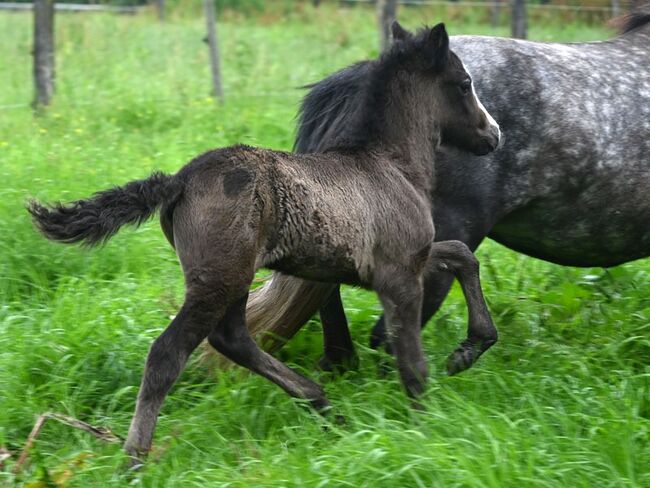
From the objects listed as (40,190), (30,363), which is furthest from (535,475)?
(40,190)

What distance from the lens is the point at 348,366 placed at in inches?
191

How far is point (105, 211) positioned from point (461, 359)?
1.70 m

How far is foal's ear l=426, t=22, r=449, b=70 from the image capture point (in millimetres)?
4367

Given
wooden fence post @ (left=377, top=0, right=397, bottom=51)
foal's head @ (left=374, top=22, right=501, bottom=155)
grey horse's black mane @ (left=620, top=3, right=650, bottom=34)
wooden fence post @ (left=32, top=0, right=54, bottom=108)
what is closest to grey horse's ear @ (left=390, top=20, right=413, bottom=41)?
foal's head @ (left=374, top=22, right=501, bottom=155)

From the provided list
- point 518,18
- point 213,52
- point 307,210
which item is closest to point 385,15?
point 518,18

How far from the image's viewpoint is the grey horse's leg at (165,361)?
12.4 ft

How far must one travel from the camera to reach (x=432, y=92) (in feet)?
14.8

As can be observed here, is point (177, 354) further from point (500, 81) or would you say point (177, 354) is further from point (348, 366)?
point (500, 81)

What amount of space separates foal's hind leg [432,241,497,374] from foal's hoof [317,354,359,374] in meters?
0.55

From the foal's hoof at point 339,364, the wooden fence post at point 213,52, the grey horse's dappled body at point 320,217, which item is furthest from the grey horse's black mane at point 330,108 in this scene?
the wooden fence post at point 213,52

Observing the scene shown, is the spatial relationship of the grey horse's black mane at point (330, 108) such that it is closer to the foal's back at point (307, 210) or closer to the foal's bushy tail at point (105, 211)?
the foal's back at point (307, 210)

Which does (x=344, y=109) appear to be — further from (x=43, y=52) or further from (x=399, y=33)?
(x=43, y=52)

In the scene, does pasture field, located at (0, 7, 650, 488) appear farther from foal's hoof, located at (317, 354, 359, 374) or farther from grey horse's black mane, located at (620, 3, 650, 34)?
grey horse's black mane, located at (620, 3, 650, 34)

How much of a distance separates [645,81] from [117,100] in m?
6.52
